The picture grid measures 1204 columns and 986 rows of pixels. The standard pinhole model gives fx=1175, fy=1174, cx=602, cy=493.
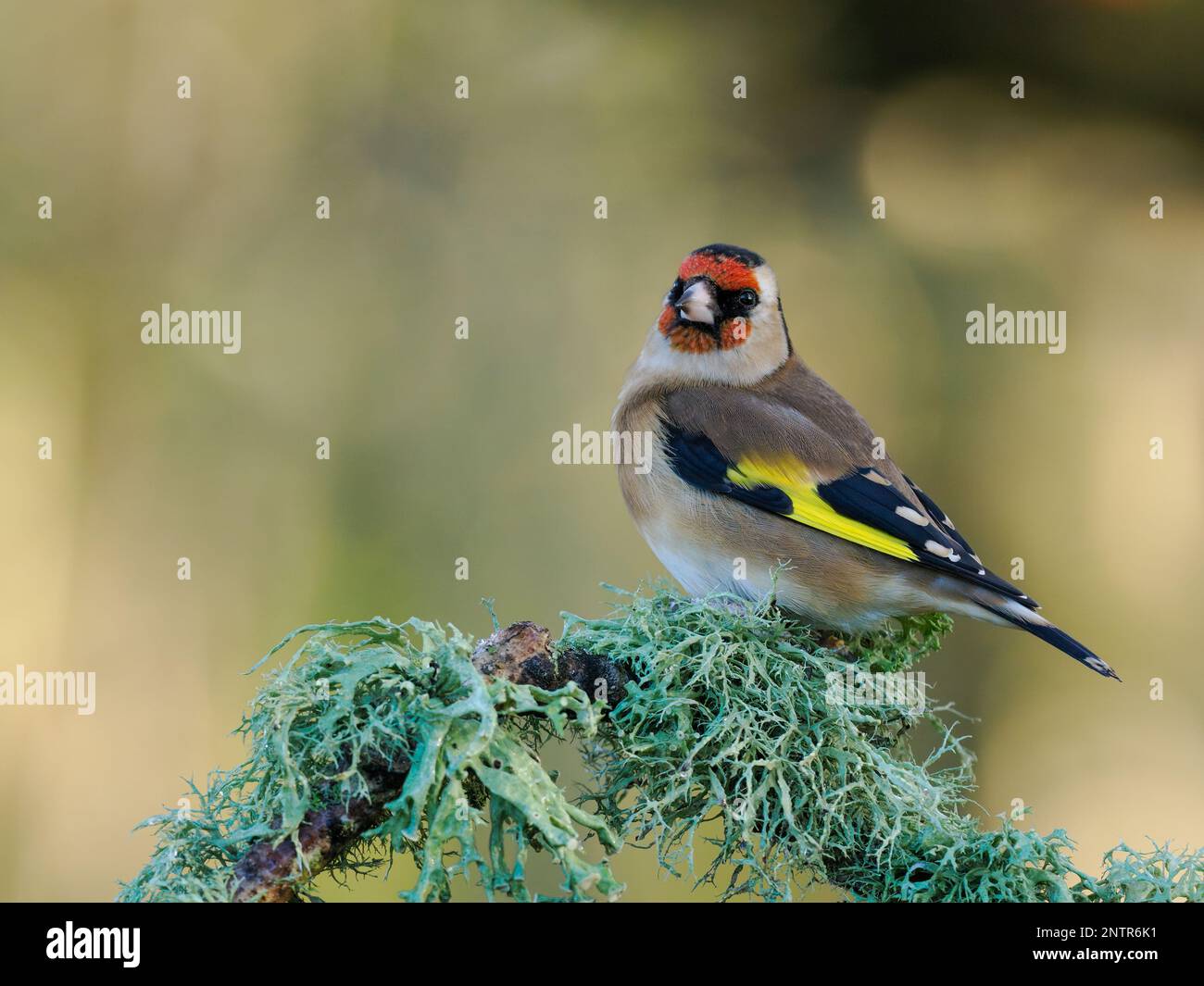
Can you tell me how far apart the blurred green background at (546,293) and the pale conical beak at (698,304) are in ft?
4.55

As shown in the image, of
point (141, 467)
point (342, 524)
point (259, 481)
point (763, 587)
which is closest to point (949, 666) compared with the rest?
point (763, 587)

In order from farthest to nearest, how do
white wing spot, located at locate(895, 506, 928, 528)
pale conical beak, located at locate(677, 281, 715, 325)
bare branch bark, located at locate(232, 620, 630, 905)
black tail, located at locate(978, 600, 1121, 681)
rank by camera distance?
pale conical beak, located at locate(677, 281, 715, 325) < white wing spot, located at locate(895, 506, 928, 528) < black tail, located at locate(978, 600, 1121, 681) < bare branch bark, located at locate(232, 620, 630, 905)

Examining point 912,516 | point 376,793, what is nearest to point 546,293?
point 912,516

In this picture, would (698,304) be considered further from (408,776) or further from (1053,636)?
(408,776)

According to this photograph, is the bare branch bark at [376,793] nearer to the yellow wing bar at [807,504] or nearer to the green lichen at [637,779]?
the green lichen at [637,779]

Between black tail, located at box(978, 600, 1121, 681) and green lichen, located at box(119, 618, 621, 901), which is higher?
black tail, located at box(978, 600, 1121, 681)

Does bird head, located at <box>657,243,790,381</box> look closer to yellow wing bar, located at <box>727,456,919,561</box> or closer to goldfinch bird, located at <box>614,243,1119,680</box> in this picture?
goldfinch bird, located at <box>614,243,1119,680</box>

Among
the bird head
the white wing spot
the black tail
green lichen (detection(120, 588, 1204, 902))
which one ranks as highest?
the bird head

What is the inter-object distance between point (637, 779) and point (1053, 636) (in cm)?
140

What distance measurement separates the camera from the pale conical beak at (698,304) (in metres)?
3.66

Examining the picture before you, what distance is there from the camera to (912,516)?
3.26 metres

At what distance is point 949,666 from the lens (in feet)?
16.5

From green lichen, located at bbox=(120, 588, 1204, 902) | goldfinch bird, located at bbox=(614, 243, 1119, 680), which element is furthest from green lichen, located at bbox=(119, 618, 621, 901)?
goldfinch bird, located at bbox=(614, 243, 1119, 680)

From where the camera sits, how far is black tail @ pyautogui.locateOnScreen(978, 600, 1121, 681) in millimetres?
2887
